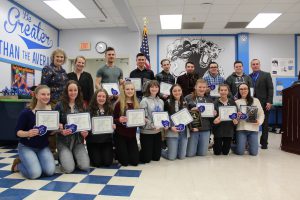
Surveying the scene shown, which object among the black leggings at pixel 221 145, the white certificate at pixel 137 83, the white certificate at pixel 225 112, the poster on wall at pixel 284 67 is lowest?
the black leggings at pixel 221 145

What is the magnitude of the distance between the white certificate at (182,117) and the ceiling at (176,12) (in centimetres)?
336

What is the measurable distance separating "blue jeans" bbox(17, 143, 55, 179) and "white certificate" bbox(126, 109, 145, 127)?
3.51ft

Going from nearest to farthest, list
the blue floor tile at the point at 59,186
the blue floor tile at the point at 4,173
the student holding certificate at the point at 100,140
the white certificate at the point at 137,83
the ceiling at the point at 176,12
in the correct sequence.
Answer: the blue floor tile at the point at 59,186 → the blue floor tile at the point at 4,173 → the student holding certificate at the point at 100,140 → the white certificate at the point at 137,83 → the ceiling at the point at 176,12

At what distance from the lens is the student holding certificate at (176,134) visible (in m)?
3.93

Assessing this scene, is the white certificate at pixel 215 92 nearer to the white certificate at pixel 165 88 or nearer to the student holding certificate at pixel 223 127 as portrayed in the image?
Answer: the student holding certificate at pixel 223 127

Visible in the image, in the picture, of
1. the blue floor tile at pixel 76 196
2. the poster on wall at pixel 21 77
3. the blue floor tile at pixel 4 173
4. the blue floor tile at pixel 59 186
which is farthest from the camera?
the poster on wall at pixel 21 77

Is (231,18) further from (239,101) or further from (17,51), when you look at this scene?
(17,51)

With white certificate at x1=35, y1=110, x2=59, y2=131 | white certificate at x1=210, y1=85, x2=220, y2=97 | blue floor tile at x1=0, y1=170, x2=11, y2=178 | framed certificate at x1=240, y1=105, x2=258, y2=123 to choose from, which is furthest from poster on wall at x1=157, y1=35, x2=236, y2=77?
blue floor tile at x1=0, y1=170, x2=11, y2=178

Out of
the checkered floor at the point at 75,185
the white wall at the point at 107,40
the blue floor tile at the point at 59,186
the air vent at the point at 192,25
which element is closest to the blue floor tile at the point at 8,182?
the checkered floor at the point at 75,185

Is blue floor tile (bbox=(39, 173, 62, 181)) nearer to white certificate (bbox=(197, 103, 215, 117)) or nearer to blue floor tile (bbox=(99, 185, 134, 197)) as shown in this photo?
blue floor tile (bbox=(99, 185, 134, 197))

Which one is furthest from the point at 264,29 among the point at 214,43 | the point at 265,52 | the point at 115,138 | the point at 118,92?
the point at 115,138

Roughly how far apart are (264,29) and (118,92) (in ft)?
21.0

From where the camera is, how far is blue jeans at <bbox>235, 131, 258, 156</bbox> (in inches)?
169

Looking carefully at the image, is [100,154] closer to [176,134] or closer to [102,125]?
[102,125]
